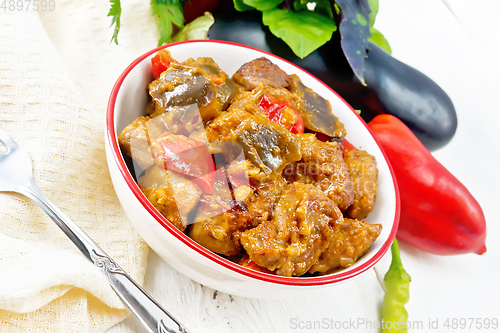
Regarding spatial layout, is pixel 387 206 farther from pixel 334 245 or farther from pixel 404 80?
pixel 404 80

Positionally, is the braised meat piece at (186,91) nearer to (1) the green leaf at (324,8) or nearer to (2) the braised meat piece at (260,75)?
(2) the braised meat piece at (260,75)

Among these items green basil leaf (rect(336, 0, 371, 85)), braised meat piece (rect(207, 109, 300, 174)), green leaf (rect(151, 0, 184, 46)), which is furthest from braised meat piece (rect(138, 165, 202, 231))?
green basil leaf (rect(336, 0, 371, 85))

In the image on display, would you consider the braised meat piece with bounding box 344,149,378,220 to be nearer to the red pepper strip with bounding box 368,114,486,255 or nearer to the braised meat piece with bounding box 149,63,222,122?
the red pepper strip with bounding box 368,114,486,255

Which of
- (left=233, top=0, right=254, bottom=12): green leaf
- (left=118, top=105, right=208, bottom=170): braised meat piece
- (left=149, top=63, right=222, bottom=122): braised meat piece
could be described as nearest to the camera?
(left=118, top=105, right=208, bottom=170): braised meat piece

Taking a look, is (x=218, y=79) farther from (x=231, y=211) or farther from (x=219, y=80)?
(x=231, y=211)

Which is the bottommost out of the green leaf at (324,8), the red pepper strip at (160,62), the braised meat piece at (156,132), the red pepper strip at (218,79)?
the braised meat piece at (156,132)

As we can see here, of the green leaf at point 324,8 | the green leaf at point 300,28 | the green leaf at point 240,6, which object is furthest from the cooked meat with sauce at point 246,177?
the green leaf at point 324,8
